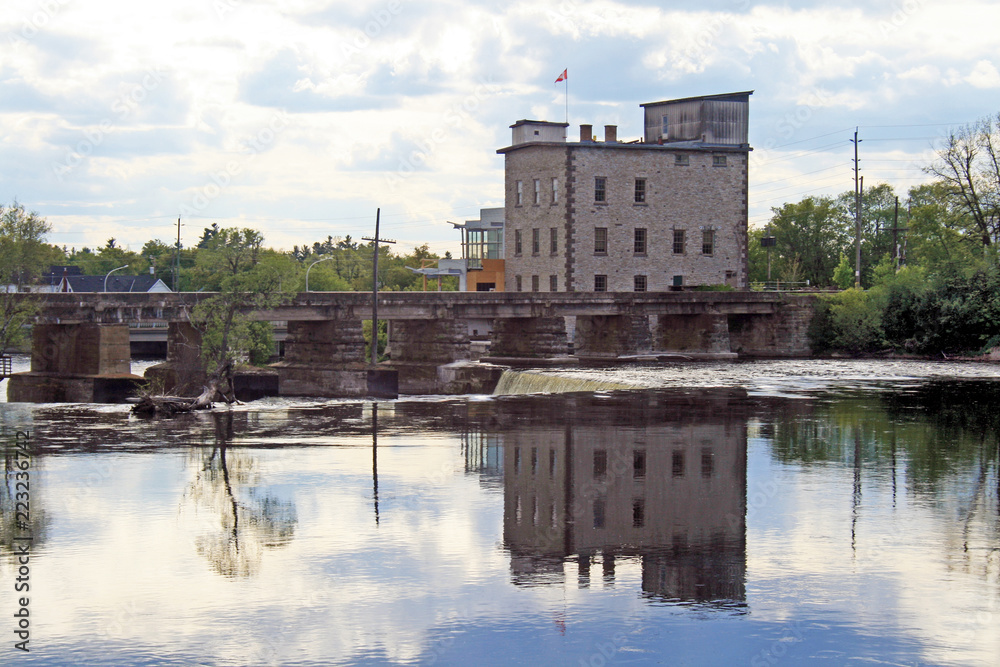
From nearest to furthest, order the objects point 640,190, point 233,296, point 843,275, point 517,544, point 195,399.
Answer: point 517,544 → point 195,399 → point 233,296 → point 640,190 → point 843,275

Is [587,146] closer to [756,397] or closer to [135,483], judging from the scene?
[756,397]

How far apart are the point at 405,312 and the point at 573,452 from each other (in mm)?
28232

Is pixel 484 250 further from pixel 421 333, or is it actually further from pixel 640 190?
pixel 421 333

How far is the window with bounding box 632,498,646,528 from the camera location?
1920 cm

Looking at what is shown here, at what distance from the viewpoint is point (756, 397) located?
134 feet

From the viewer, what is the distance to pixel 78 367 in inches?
1847

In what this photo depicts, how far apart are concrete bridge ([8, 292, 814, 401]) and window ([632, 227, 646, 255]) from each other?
4.49 meters

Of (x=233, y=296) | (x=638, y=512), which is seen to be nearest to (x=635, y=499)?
(x=638, y=512)

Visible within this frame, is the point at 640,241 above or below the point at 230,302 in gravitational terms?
above

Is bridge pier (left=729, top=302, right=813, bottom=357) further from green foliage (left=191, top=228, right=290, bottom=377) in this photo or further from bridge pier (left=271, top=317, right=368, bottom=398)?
green foliage (left=191, top=228, right=290, bottom=377)

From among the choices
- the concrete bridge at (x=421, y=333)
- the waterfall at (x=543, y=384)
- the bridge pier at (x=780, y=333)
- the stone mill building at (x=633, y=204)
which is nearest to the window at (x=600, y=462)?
the waterfall at (x=543, y=384)

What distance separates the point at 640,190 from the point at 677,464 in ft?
154

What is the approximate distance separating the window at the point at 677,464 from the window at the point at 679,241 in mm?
45725

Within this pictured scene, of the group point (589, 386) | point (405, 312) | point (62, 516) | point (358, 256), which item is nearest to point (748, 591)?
point (62, 516)
